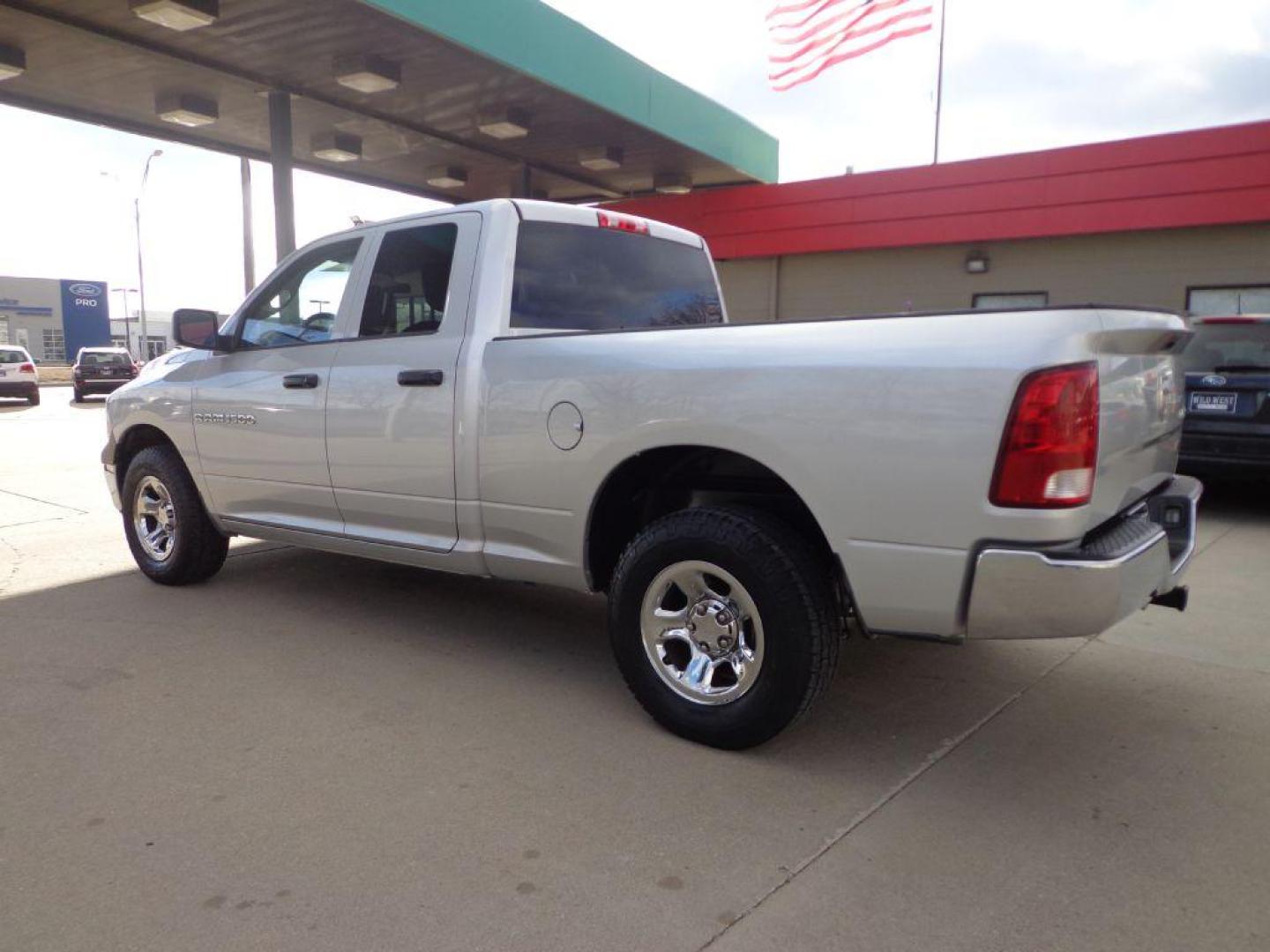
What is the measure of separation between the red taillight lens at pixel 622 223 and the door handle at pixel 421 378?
1.12 metres

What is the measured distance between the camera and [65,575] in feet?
18.3

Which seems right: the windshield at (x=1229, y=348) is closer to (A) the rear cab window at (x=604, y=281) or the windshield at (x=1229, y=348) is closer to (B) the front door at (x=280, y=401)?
(A) the rear cab window at (x=604, y=281)

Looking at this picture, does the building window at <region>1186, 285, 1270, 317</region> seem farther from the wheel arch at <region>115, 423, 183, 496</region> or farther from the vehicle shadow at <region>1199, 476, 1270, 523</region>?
the wheel arch at <region>115, 423, 183, 496</region>

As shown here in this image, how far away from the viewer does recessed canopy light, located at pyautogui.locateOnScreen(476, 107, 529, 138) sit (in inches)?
523

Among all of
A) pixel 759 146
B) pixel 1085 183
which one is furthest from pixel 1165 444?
pixel 759 146

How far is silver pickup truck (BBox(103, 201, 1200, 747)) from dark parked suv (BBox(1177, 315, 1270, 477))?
4.37 metres

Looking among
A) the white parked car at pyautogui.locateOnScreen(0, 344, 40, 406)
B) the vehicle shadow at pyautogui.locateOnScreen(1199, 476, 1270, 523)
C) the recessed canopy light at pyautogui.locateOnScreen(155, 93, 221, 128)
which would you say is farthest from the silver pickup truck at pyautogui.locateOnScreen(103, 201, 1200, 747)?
the white parked car at pyautogui.locateOnScreen(0, 344, 40, 406)

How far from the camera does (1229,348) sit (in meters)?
7.24

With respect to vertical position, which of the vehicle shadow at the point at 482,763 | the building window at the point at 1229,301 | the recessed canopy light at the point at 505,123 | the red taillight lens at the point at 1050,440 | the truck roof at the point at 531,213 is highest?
the recessed canopy light at the point at 505,123

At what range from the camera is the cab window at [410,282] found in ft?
13.0

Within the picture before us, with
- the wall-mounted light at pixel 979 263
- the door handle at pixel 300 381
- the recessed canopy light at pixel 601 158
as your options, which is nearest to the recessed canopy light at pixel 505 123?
the recessed canopy light at pixel 601 158

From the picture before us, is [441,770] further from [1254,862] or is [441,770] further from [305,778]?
[1254,862]

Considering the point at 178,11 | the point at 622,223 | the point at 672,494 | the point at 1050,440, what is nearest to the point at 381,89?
the point at 178,11

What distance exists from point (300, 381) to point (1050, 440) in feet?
10.9
